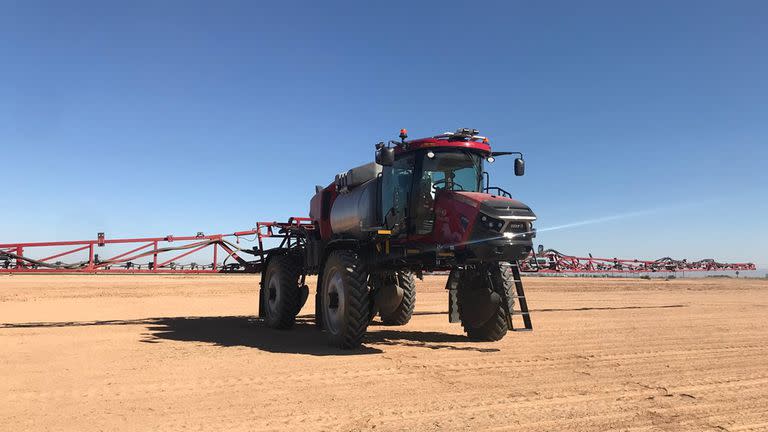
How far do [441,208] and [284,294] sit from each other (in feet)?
16.4

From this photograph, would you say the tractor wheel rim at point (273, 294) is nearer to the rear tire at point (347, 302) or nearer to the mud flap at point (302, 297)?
the mud flap at point (302, 297)

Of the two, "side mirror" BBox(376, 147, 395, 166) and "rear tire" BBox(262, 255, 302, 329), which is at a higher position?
"side mirror" BBox(376, 147, 395, 166)

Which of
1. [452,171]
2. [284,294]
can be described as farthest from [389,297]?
[452,171]

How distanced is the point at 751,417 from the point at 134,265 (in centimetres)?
1342

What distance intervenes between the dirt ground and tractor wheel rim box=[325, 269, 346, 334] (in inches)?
18.3

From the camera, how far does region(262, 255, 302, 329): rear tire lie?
39.9ft

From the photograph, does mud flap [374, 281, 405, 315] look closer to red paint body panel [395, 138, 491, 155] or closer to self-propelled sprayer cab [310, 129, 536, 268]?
self-propelled sprayer cab [310, 129, 536, 268]

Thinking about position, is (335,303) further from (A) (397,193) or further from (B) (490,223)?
(B) (490,223)

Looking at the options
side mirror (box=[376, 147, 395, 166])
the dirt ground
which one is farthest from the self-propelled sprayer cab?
the dirt ground

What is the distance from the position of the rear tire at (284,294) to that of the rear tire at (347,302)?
8.56 feet

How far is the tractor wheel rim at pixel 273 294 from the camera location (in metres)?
12.4

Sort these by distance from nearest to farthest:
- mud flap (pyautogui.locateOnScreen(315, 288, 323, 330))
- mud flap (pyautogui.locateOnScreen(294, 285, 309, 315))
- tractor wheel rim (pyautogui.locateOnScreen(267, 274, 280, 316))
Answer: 1. mud flap (pyautogui.locateOnScreen(315, 288, 323, 330))
2. mud flap (pyautogui.locateOnScreen(294, 285, 309, 315))
3. tractor wheel rim (pyautogui.locateOnScreen(267, 274, 280, 316))

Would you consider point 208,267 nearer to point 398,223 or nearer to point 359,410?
point 398,223

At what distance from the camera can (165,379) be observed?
6.60 metres
